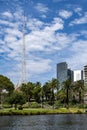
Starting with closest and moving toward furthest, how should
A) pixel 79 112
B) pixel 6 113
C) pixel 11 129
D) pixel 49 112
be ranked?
1. pixel 11 129
2. pixel 6 113
3. pixel 49 112
4. pixel 79 112

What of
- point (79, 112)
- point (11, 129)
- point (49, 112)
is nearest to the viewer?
point (11, 129)

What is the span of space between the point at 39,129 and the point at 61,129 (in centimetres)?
519

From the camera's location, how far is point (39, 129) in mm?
86438

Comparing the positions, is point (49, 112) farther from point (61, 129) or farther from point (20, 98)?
point (61, 129)

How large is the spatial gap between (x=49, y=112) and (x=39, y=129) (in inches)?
3586

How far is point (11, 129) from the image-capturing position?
3344 inches

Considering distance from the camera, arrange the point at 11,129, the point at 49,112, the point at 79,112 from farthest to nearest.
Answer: the point at 79,112 → the point at 49,112 → the point at 11,129

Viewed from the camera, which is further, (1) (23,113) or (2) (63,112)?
(2) (63,112)

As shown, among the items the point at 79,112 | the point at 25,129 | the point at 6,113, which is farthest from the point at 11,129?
the point at 79,112

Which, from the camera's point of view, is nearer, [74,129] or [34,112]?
[74,129]

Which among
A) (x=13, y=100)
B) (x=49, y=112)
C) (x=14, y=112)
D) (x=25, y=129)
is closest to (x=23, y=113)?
(x=14, y=112)

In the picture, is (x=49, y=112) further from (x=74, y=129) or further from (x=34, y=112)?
(x=74, y=129)

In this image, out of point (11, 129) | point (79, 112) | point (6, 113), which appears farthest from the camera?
point (79, 112)

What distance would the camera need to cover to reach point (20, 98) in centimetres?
19900
